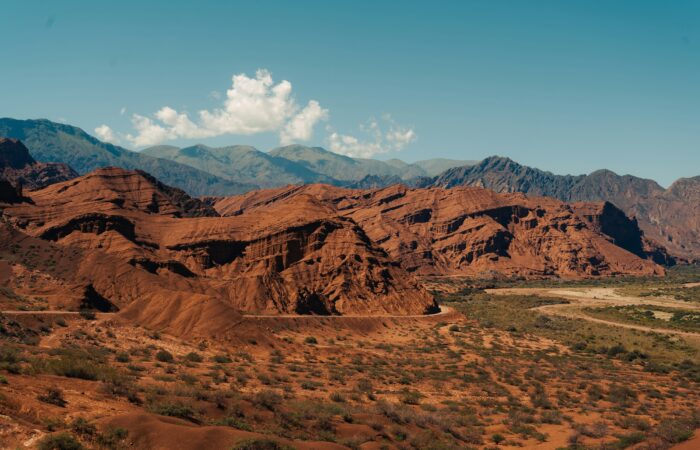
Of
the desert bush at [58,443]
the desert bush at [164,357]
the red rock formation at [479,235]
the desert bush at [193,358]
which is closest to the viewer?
the desert bush at [58,443]

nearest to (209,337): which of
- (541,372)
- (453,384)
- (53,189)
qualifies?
(453,384)

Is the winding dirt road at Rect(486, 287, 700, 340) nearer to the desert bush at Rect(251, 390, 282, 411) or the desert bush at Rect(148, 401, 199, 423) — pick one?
the desert bush at Rect(251, 390, 282, 411)

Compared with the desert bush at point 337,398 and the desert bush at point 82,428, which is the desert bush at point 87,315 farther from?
the desert bush at point 82,428

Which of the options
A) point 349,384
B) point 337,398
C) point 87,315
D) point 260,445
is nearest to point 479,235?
point 87,315

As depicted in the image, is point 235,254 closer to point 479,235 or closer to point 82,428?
point 82,428

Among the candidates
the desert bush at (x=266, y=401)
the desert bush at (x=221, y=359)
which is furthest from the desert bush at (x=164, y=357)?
the desert bush at (x=266, y=401)

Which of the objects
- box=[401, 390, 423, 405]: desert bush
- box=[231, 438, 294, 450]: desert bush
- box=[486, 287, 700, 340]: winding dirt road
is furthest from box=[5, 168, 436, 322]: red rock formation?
box=[231, 438, 294, 450]: desert bush
